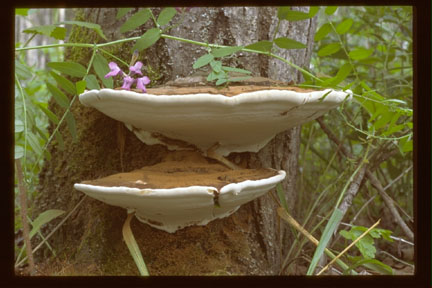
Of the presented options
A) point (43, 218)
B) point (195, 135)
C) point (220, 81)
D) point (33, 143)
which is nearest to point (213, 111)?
Result: point (220, 81)

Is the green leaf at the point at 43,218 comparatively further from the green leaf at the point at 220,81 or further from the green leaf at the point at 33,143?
the green leaf at the point at 220,81

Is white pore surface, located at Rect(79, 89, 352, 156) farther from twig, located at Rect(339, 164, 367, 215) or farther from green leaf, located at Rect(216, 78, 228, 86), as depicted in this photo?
twig, located at Rect(339, 164, 367, 215)

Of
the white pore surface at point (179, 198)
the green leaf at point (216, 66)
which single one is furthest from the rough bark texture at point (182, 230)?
the green leaf at point (216, 66)

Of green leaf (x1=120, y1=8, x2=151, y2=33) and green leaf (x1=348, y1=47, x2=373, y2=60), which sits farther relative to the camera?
green leaf (x1=348, y1=47, x2=373, y2=60)

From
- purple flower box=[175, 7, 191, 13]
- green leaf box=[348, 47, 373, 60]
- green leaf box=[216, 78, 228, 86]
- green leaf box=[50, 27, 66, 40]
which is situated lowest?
green leaf box=[216, 78, 228, 86]

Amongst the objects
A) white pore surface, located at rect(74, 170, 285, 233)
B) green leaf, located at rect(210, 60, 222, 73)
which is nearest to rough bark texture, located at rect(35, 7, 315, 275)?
white pore surface, located at rect(74, 170, 285, 233)

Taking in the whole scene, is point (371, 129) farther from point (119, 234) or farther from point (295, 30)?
point (119, 234)

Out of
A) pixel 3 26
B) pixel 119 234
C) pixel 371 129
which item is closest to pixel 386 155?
pixel 371 129
